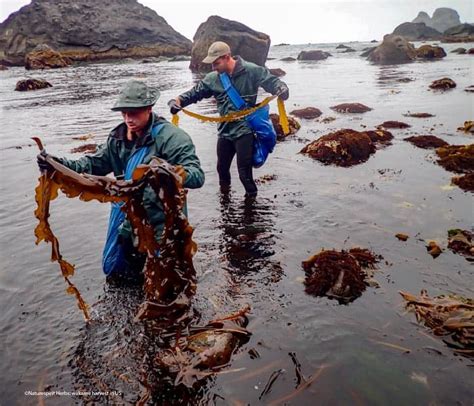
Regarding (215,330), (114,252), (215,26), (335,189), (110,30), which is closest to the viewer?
(215,330)

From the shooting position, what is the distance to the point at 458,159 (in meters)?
8.36

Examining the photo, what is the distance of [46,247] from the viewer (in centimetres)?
582

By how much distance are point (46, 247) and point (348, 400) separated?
15.5 ft

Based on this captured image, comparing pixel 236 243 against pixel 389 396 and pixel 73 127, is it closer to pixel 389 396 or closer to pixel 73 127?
pixel 389 396

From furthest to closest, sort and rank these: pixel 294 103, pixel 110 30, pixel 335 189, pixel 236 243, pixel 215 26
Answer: pixel 110 30 → pixel 215 26 → pixel 294 103 → pixel 335 189 → pixel 236 243

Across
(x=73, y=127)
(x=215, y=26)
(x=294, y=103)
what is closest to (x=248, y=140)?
(x=73, y=127)

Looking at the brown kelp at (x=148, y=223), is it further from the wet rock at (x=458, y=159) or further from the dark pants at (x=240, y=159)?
the wet rock at (x=458, y=159)

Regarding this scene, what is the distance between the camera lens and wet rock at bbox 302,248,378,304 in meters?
4.41

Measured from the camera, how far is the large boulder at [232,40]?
118 ft

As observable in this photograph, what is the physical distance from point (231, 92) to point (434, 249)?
400 centimetres

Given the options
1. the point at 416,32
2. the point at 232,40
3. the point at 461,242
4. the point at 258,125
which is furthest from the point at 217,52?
the point at 416,32

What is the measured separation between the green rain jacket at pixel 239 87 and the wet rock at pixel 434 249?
3.40m

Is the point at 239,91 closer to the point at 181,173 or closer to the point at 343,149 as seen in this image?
the point at 343,149

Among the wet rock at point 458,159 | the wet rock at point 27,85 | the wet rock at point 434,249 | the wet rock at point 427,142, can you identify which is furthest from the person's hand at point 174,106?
the wet rock at point 27,85
